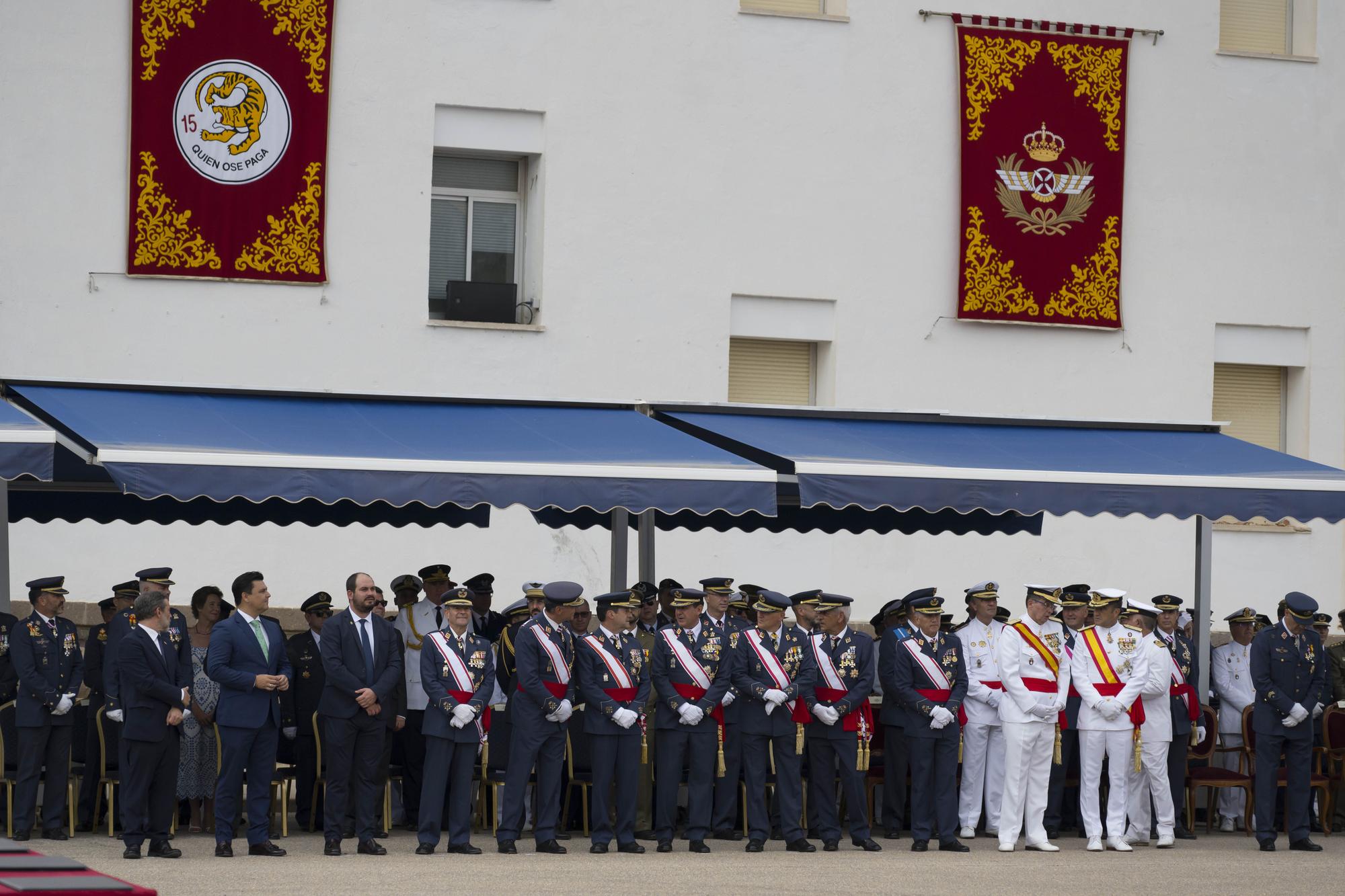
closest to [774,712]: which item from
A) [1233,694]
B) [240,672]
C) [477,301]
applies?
[240,672]

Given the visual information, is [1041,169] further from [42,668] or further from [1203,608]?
[42,668]

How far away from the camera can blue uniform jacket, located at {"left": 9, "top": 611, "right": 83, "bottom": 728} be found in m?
11.8

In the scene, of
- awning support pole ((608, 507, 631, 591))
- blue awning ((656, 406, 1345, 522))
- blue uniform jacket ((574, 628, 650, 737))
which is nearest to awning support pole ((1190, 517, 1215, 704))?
blue awning ((656, 406, 1345, 522))

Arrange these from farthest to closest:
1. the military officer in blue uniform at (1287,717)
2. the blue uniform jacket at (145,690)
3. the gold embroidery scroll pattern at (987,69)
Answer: the gold embroidery scroll pattern at (987,69) → the military officer in blue uniform at (1287,717) → the blue uniform jacket at (145,690)

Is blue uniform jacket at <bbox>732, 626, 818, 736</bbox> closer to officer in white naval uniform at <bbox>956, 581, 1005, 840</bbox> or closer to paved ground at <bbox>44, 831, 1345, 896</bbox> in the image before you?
paved ground at <bbox>44, 831, 1345, 896</bbox>

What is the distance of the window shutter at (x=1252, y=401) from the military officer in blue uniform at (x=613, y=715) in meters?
10.8

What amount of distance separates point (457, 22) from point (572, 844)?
9158 mm

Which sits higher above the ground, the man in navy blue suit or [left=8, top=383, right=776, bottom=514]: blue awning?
[left=8, top=383, right=776, bottom=514]: blue awning

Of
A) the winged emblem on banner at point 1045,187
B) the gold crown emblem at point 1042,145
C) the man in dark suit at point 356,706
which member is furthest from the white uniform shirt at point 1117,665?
the gold crown emblem at point 1042,145

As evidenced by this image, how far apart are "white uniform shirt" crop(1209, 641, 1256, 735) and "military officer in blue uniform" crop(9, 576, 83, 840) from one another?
8.48 meters

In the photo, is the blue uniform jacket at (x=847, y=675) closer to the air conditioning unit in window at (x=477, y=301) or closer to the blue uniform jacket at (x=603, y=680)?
the blue uniform jacket at (x=603, y=680)

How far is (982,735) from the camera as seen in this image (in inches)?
529

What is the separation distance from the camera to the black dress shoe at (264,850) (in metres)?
11.5

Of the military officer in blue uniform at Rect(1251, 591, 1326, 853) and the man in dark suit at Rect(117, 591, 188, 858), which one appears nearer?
the man in dark suit at Rect(117, 591, 188, 858)
